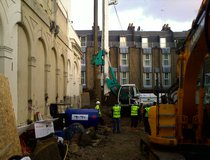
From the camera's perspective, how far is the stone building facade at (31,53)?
1161cm

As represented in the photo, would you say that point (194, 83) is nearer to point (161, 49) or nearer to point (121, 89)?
point (121, 89)

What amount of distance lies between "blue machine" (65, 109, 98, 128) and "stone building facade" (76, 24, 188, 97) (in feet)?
110

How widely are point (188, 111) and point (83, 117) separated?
24.2 ft

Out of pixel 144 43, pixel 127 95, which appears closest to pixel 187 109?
pixel 127 95

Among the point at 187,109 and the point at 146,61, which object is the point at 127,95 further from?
the point at 146,61

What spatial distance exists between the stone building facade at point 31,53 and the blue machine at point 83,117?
1.65 metres

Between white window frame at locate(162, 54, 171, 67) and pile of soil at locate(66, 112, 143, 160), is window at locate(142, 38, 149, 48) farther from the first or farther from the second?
pile of soil at locate(66, 112, 143, 160)

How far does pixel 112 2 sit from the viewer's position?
28969 millimetres

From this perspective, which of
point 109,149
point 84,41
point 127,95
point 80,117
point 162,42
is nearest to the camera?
point 109,149

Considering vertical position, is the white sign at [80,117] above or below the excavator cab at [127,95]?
below

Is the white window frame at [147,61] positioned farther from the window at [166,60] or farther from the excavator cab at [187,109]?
the excavator cab at [187,109]

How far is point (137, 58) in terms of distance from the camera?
166 feet

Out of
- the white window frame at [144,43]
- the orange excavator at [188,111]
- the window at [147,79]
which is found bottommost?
the orange excavator at [188,111]

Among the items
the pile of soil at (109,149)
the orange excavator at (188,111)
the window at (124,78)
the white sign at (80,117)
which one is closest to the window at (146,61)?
the window at (124,78)
